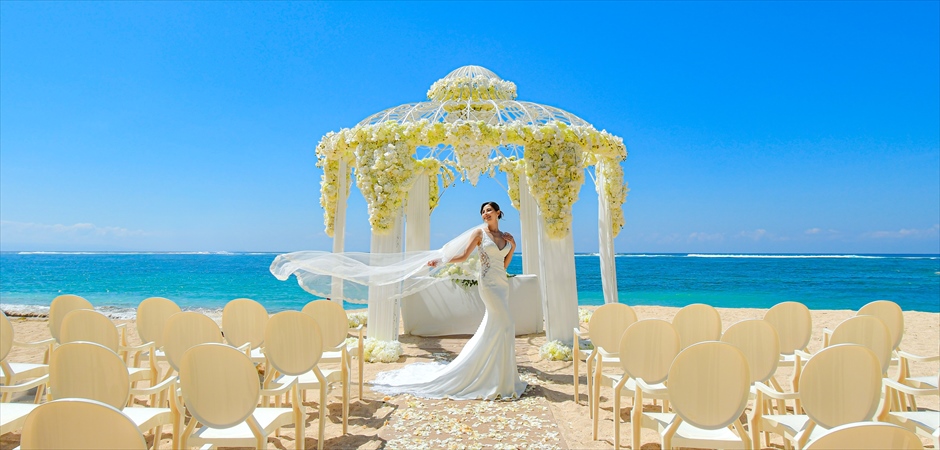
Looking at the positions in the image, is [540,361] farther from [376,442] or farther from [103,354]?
[103,354]

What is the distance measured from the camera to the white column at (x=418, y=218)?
8.26m

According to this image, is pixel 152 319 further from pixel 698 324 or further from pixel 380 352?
pixel 698 324

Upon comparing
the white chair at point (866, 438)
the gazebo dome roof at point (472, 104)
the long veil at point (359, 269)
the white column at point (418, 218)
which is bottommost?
the white chair at point (866, 438)

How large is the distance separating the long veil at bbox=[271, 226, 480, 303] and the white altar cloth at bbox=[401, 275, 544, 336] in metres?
2.08

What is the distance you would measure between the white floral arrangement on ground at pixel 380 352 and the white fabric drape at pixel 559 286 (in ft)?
6.63

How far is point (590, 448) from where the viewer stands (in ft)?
11.7

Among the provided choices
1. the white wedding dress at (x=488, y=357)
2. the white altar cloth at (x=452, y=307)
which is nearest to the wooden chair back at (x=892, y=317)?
the white wedding dress at (x=488, y=357)

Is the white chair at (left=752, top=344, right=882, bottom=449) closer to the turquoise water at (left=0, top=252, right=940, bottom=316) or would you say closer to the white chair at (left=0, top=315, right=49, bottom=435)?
the white chair at (left=0, top=315, right=49, bottom=435)

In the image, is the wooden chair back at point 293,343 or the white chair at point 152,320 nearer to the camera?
the wooden chair back at point 293,343

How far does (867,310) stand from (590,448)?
2.56m

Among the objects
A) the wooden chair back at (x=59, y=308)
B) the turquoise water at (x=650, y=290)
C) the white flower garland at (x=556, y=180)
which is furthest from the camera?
the turquoise water at (x=650, y=290)

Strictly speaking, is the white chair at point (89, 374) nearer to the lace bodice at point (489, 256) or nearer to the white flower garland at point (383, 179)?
the lace bodice at point (489, 256)

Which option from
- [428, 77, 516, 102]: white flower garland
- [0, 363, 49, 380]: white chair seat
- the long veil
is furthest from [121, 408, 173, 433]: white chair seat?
[428, 77, 516, 102]: white flower garland

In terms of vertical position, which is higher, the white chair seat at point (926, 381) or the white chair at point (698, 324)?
the white chair at point (698, 324)
